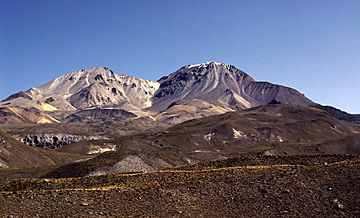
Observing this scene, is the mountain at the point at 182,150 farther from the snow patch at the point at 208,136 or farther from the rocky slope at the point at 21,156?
the rocky slope at the point at 21,156

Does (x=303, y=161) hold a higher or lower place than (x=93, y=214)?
higher

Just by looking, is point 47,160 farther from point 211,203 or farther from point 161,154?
point 211,203

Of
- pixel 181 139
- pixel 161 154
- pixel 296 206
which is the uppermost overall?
pixel 181 139

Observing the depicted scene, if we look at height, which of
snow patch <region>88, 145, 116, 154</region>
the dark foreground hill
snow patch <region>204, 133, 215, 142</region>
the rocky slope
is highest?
snow patch <region>204, 133, 215, 142</region>

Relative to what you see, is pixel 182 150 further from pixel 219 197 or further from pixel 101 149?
pixel 219 197

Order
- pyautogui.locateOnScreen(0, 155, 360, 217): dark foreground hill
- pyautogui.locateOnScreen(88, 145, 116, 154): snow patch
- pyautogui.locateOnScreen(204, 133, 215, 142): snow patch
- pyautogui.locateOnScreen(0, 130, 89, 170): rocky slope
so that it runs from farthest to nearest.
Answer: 1. pyautogui.locateOnScreen(204, 133, 215, 142): snow patch
2. pyautogui.locateOnScreen(88, 145, 116, 154): snow patch
3. pyautogui.locateOnScreen(0, 130, 89, 170): rocky slope
4. pyautogui.locateOnScreen(0, 155, 360, 217): dark foreground hill

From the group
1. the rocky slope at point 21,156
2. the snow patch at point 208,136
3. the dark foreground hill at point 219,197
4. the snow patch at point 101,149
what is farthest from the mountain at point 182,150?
the dark foreground hill at point 219,197

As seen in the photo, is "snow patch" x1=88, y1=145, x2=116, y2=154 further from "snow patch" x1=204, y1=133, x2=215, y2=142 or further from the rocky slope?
"snow patch" x1=204, y1=133, x2=215, y2=142

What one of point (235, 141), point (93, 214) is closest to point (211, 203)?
point (93, 214)

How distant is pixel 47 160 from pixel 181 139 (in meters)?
68.0

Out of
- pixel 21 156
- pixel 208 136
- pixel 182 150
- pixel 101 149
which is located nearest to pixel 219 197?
pixel 21 156

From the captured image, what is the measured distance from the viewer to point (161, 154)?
82.9 m

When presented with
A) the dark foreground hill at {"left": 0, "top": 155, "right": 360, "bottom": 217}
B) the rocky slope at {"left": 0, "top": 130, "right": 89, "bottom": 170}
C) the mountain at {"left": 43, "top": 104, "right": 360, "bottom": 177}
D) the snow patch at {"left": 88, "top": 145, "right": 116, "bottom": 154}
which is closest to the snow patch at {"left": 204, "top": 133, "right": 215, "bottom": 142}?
the mountain at {"left": 43, "top": 104, "right": 360, "bottom": 177}

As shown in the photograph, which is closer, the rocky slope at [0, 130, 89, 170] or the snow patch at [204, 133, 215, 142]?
the rocky slope at [0, 130, 89, 170]
